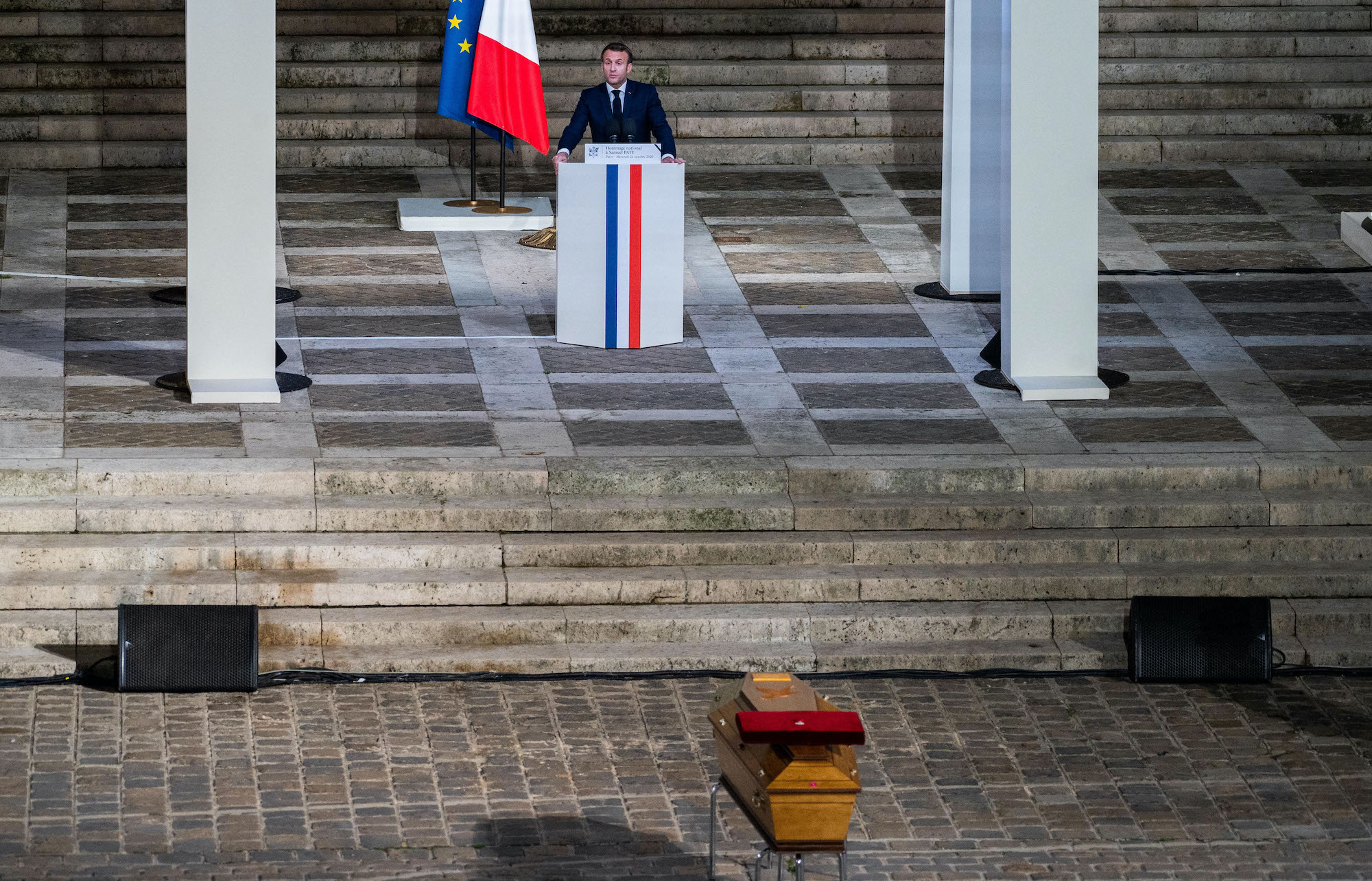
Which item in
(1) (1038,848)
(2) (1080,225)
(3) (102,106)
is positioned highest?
(3) (102,106)

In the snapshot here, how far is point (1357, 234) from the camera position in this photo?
15.2 m

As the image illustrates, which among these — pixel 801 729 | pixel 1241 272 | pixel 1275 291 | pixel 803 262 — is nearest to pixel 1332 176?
pixel 1241 272

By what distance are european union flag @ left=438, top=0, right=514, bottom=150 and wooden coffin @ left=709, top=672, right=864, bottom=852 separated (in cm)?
952

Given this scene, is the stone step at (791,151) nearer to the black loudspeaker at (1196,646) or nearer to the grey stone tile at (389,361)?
the grey stone tile at (389,361)

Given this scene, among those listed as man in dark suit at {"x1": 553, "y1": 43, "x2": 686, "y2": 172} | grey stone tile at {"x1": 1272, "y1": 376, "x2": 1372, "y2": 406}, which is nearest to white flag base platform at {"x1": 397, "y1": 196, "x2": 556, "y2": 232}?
man in dark suit at {"x1": 553, "y1": 43, "x2": 686, "y2": 172}

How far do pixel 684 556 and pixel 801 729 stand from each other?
3456mm

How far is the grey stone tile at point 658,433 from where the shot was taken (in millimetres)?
10836

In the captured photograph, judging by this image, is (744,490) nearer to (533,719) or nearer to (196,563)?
(533,719)

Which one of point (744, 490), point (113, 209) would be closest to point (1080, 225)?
point (744, 490)

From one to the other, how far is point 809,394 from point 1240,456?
2455 millimetres

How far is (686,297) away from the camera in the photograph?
1391 centimetres

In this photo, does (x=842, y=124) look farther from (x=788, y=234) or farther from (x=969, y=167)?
(x=969, y=167)

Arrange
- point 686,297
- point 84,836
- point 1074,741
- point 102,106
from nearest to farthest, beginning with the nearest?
1. point 84,836
2. point 1074,741
3. point 686,297
4. point 102,106

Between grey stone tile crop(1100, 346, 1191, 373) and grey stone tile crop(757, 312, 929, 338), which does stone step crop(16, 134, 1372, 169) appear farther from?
grey stone tile crop(1100, 346, 1191, 373)
